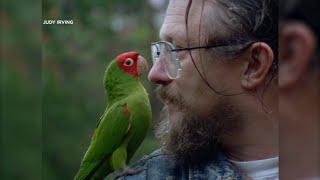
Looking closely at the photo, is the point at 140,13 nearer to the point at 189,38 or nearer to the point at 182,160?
the point at 189,38

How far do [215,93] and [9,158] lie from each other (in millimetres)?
919

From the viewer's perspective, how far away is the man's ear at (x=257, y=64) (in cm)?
282

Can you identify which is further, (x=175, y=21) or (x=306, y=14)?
(x=175, y=21)

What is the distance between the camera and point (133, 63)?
115 inches

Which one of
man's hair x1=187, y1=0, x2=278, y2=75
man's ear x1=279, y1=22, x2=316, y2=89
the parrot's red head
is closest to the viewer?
man's ear x1=279, y1=22, x2=316, y2=89

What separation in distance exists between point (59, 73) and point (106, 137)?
35 centimetres

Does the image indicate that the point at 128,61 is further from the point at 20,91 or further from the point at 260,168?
the point at 260,168

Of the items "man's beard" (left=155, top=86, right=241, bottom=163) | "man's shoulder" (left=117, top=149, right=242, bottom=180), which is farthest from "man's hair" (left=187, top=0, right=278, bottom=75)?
"man's shoulder" (left=117, top=149, right=242, bottom=180)

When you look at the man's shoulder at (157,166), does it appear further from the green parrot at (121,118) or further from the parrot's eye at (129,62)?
the parrot's eye at (129,62)

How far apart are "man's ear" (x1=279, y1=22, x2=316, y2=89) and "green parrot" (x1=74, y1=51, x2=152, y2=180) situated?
64 cm

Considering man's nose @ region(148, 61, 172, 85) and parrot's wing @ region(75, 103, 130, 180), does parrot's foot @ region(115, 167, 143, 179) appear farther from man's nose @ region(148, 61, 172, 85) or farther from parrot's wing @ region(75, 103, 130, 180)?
man's nose @ region(148, 61, 172, 85)

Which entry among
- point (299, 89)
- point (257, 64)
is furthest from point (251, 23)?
point (299, 89)

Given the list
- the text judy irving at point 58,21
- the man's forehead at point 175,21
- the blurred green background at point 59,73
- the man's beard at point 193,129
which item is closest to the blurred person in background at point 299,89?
the man's beard at point 193,129

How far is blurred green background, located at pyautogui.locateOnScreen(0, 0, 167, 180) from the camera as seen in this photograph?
294cm
